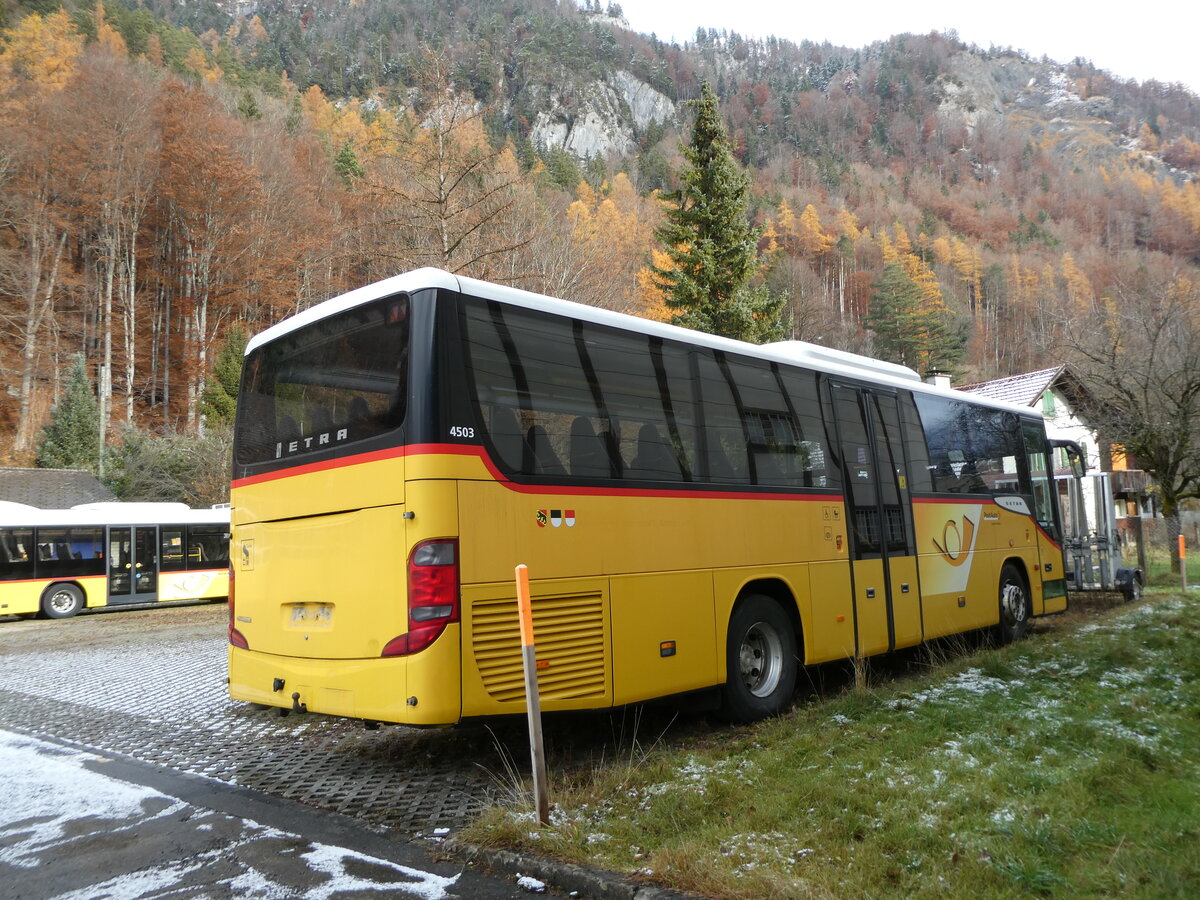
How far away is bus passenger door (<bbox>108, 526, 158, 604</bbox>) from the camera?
2428 cm

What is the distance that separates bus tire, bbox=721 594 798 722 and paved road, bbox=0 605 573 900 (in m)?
1.95

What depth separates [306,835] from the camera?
189 inches

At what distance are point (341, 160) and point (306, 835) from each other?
56.0m

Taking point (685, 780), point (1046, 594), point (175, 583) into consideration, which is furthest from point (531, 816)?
point (175, 583)

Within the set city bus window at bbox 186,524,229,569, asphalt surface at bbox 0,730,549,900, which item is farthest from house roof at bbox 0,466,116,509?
asphalt surface at bbox 0,730,549,900

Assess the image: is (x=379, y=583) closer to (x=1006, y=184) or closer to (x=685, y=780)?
(x=685, y=780)

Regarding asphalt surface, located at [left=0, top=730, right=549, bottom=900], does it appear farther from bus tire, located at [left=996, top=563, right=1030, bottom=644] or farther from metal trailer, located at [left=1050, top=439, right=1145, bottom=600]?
metal trailer, located at [left=1050, top=439, right=1145, bottom=600]

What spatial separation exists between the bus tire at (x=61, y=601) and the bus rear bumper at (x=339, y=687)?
2007 cm

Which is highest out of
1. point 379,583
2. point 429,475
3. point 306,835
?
point 429,475

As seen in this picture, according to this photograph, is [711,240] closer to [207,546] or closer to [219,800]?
[207,546]

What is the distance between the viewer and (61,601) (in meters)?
23.2

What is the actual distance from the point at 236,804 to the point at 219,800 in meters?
0.17

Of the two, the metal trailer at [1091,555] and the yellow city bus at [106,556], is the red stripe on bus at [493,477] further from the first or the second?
the yellow city bus at [106,556]

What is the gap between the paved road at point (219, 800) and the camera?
4.17 metres
